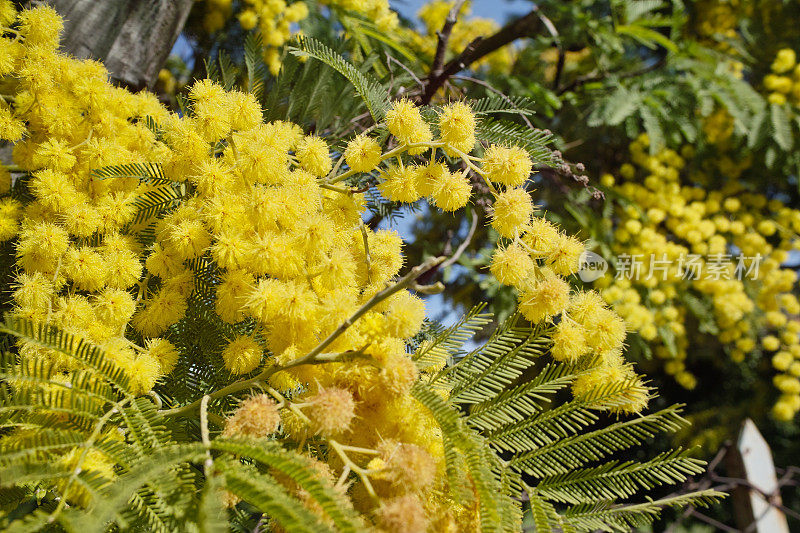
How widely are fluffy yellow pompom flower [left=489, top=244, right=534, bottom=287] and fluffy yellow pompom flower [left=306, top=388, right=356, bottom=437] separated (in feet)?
0.95

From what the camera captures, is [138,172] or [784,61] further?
[784,61]

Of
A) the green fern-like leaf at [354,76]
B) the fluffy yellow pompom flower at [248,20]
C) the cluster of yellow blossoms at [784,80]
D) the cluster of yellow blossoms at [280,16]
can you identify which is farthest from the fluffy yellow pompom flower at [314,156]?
the cluster of yellow blossoms at [784,80]

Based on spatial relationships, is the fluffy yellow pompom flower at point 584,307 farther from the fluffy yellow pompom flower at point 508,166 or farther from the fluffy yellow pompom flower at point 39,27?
the fluffy yellow pompom flower at point 39,27

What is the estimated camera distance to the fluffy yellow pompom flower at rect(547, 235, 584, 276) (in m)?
0.73

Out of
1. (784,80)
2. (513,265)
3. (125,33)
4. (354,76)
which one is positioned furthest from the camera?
(784,80)

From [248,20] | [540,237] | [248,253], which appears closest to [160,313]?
[248,253]

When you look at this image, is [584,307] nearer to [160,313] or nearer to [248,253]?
[248,253]

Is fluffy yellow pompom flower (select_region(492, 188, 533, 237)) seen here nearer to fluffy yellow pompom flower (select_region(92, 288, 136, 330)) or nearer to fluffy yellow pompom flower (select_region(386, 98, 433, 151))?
fluffy yellow pompom flower (select_region(386, 98, 433, 151))

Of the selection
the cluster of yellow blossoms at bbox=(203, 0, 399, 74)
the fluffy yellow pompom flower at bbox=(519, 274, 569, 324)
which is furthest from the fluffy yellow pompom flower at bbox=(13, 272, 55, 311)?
the cluster of yellow blossoms at bbox=(203, 0, 399, 74)

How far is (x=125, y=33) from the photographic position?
3.77 ft

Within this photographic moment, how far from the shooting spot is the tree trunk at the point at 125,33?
1.08m

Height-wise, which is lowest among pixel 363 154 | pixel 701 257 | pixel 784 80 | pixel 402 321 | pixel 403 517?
pixel 403 517

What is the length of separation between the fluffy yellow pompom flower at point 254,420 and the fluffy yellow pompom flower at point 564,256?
1.34ft

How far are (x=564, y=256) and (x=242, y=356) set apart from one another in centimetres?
42
